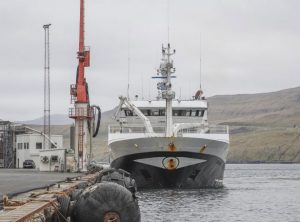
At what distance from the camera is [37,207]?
16.7 m

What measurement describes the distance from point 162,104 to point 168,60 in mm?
4255

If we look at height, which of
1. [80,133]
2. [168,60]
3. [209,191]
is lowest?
[209,191]

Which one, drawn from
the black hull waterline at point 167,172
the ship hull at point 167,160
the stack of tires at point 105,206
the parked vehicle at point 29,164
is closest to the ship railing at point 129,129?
the ship hull at point 167,160

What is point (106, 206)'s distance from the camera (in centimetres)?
1827

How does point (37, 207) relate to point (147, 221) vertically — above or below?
above

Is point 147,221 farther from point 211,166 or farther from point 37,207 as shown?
point 211,166

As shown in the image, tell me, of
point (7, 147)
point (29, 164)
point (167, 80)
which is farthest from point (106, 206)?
point (7, 147)

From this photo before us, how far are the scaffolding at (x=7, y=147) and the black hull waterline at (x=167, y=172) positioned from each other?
1637 inches

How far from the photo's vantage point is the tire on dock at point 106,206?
1823cm

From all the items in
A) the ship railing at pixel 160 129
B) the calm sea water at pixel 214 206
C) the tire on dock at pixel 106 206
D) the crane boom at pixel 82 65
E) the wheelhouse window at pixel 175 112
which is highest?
the crane boom at pixel 82 65

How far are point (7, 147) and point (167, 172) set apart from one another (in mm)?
46450

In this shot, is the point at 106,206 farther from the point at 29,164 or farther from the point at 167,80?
the point at 29,164

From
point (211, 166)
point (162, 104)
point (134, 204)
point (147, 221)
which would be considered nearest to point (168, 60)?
point (162, 104)

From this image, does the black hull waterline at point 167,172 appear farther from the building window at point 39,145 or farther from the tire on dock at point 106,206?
the building window at point 39,145
